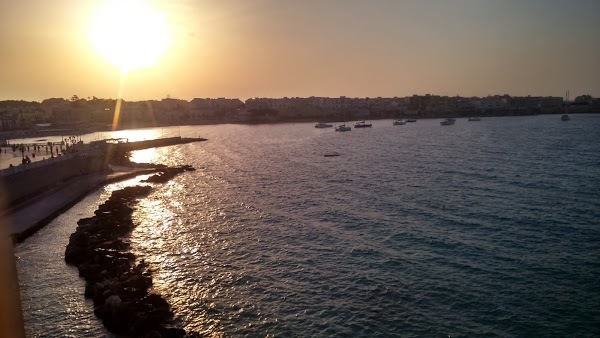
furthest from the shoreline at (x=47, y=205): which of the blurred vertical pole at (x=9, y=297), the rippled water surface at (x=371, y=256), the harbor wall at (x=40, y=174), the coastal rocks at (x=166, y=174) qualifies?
the blurred vertical pole at (x=9, y=297)

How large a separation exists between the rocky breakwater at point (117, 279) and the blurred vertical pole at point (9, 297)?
2.36m

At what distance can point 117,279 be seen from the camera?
18812mm

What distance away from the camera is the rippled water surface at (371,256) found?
1563cm

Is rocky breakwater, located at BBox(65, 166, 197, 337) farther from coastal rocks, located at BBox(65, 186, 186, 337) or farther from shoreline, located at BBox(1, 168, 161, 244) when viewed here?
shoreline, located at BBox(1, 168, 161, 244)

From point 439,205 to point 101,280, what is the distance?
21924 millimetres

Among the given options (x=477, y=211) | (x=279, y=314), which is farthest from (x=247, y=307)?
(x=477, y=211)

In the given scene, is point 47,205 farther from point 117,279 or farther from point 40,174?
point 117,279

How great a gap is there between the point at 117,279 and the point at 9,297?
12.6 feet

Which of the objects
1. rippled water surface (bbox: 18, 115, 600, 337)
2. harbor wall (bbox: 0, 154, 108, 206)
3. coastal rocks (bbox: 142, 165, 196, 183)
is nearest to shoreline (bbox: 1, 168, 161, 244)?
harbor wall (bbox: 0, 154, 108, 206)

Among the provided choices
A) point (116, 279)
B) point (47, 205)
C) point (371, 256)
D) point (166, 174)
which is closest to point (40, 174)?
point (47, 205)

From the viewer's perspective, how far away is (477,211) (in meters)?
29.4

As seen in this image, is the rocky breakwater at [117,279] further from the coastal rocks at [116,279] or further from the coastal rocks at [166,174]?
the coastal rocks at [166,174]

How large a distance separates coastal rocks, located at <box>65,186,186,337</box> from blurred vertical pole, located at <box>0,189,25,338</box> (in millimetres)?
2360

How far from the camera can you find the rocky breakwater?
15172 mm
